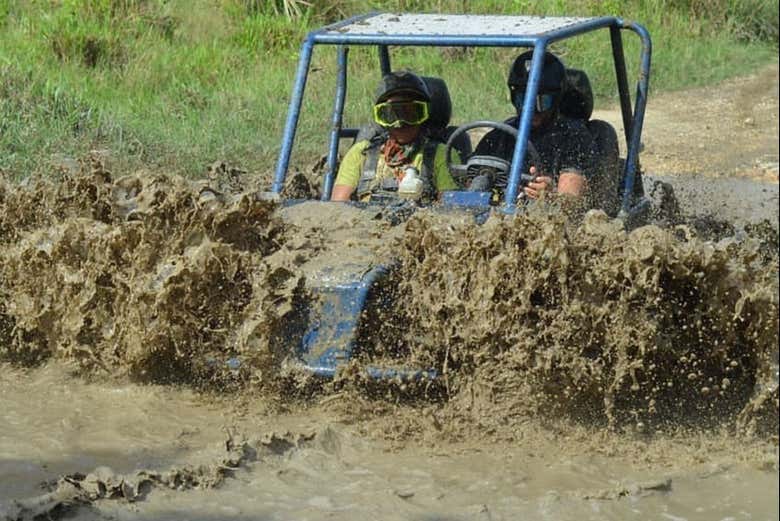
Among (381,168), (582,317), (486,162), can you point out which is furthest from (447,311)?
(381,168)

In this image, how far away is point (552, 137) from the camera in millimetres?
6203

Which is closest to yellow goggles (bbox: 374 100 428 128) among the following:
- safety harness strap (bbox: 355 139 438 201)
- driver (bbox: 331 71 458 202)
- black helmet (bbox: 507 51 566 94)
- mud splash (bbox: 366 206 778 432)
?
driver (bbox: 331 71 458 202)

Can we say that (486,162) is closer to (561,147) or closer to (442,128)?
(561,147)

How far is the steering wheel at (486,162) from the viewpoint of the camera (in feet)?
19.0

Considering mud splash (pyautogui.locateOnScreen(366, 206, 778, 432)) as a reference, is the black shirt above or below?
above

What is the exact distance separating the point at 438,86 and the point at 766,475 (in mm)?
2527

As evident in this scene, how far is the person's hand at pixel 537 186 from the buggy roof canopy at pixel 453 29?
564mm

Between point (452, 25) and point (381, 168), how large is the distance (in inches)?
28.6

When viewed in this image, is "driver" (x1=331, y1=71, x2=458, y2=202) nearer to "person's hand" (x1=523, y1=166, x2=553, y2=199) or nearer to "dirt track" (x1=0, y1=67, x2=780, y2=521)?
"person's hand" (x1=523, y1=166, x2=553, y2=199)

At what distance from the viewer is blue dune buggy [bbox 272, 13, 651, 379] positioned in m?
5.01

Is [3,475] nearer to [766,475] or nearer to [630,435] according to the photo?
[630,435]

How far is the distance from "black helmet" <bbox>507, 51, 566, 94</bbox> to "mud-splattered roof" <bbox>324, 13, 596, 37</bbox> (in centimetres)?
15

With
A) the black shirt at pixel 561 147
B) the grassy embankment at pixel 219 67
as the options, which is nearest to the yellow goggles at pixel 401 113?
the black shirt at pixel 561 147

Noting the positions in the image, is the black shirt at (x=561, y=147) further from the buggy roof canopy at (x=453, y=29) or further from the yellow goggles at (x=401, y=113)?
the buggy roof canopy at (x=453, y=29)
